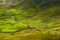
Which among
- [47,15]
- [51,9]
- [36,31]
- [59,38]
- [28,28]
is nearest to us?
[59,38]

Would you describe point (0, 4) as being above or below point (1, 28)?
above

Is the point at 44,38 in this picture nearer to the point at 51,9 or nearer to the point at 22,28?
the point at 22,28

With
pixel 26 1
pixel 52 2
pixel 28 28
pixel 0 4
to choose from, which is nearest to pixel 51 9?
pixel 52 2

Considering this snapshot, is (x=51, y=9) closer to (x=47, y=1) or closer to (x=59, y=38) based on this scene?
(x=47, y=1)

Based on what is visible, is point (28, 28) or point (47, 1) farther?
point (47, 1)

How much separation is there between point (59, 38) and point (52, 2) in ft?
117

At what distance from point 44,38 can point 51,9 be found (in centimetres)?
3371

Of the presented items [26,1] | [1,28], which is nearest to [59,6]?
[26,1]

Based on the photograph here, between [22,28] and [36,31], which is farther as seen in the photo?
[22,28]

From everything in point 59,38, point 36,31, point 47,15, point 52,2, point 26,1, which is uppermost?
point 26,1

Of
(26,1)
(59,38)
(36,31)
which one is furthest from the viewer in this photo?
(26,1)

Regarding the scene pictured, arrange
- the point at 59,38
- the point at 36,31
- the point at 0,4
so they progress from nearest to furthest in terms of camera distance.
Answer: the point at 59,38
the point at 36,31
the point at 0,4

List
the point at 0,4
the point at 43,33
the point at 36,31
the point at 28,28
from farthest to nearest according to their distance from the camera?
the point at 0,4
the point at 28,28
the point at 36,31
the point at 43,33

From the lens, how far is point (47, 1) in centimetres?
7238
